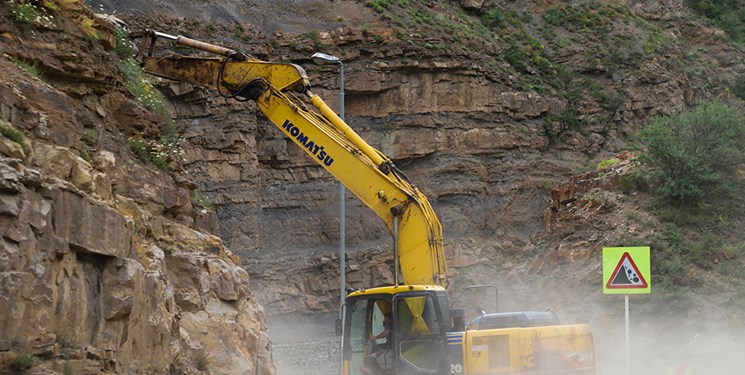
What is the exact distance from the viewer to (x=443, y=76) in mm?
41094

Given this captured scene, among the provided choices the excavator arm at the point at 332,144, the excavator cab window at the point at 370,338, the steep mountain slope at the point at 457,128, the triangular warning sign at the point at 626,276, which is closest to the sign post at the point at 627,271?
the triangular warning sign at the point at 626,276

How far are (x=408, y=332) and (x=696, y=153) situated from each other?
18987mm

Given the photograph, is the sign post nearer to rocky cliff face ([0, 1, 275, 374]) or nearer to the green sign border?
the green sign border

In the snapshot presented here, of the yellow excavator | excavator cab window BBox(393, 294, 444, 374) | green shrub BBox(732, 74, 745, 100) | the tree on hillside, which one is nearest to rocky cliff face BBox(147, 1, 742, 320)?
green shrub BBox(732, 74, 745, 100)

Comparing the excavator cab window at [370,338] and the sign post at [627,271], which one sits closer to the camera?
the excavator cab window at [370,338]

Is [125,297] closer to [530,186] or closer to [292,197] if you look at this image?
[292,197]

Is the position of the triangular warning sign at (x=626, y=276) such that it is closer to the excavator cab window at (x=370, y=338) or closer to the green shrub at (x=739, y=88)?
the excavator cab window at (x=370, y=338)

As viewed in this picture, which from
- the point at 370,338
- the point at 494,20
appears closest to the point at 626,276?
the point at 370,338

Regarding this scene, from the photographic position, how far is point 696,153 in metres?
28.6

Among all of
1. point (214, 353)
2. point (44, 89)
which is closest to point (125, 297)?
point (44, 89)

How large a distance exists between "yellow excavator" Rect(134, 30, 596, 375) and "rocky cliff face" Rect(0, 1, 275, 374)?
193 centimetres

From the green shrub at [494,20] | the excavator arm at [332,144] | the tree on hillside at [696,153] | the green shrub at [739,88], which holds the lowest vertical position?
the excavator arm at [332,144]

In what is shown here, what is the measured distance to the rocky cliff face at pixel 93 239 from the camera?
7.80 metres

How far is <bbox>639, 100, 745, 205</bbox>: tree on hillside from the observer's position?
28.1 m
